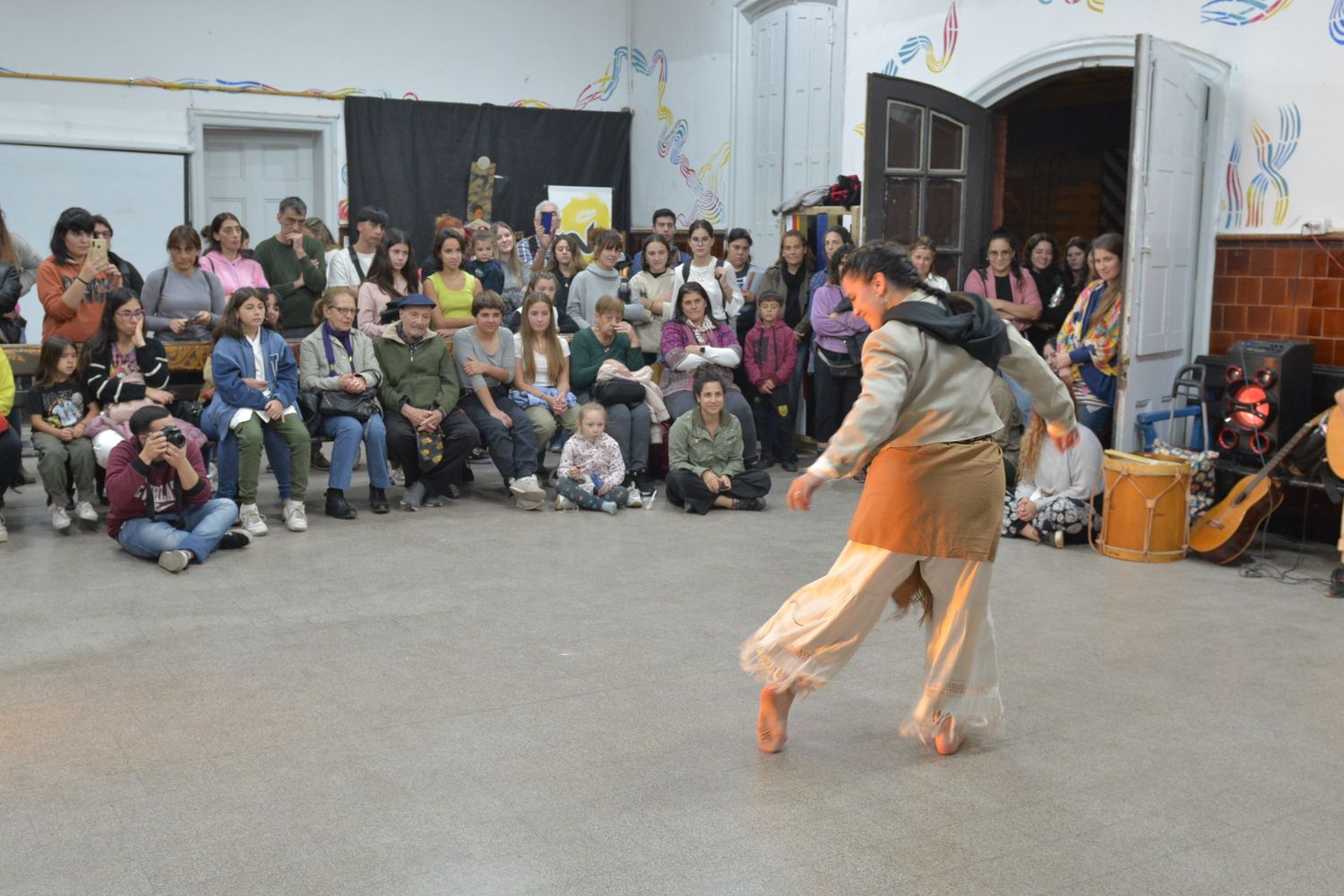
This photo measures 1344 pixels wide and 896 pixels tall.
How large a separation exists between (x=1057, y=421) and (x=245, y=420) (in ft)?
13.3

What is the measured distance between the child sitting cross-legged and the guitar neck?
306cm

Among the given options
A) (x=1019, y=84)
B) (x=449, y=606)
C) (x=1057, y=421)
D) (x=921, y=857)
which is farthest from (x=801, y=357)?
(x=921, y=857)

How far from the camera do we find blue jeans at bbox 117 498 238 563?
5664 mm

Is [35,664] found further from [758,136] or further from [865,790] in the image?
[758,136]

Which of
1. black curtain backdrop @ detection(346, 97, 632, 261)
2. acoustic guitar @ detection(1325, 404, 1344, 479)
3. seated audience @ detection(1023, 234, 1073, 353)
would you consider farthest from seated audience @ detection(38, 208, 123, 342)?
acoustic guitar @ detection(1325, 404, 1344, 479)

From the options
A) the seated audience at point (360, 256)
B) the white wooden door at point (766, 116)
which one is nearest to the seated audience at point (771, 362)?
the seated audience at point (360, 256)

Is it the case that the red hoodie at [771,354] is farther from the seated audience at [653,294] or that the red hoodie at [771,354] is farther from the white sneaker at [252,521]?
the white sneaker at [252,521]

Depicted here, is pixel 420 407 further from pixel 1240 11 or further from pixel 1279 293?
pixel 1240 11

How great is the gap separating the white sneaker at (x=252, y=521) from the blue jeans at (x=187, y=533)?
33cm

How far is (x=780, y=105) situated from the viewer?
1090 centimetres

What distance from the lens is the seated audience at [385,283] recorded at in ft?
24.5

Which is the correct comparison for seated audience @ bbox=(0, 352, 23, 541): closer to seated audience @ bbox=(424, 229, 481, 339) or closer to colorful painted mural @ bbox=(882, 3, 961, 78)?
seated audience @ bbox=(424, 229, 481, 339)

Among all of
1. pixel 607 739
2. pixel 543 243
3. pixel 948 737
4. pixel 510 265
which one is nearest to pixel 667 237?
pixel 543 243

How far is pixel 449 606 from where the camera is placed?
5.12 m
